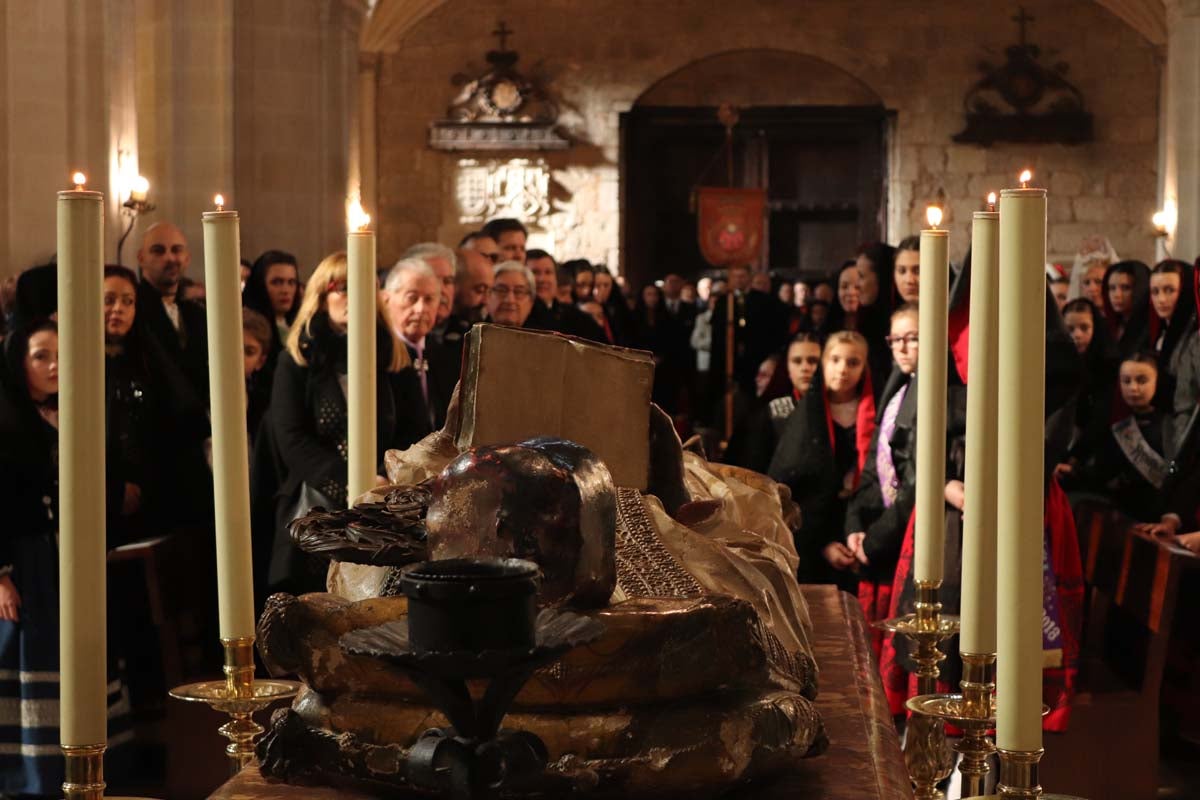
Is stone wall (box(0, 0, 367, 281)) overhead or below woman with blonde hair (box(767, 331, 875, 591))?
overhead

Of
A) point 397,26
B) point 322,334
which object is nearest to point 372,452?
point 322,334

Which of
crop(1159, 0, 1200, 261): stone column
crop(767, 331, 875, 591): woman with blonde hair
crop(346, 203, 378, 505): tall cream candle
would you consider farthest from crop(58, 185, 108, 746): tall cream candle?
crop(1159, 0, 1200, 261): stone column

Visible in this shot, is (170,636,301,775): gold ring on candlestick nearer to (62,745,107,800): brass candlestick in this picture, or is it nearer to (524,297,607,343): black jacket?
(62,745,107,800): brass candlestick

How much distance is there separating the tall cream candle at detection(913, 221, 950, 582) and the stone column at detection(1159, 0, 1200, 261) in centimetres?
1223

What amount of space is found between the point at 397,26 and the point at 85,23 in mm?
10526

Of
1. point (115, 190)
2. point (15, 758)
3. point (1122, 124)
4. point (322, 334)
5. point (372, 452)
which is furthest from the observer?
point (1122, 124)

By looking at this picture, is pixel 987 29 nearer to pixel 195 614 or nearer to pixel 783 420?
pixel 783 420

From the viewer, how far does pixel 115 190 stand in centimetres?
770

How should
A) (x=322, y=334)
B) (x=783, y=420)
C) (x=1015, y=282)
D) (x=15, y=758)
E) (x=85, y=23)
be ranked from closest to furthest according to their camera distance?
(x=1015, y=282)
(x=15, y=758)
(x=322, y=334)
(x=783, y=420)
(x=85, y=23)

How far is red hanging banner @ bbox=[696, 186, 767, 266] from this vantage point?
13102mm

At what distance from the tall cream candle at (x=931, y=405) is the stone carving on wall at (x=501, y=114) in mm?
16028

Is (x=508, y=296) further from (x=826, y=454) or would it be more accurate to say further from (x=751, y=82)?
(x=751, y=82)

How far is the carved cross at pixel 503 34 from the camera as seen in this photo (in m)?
17.7

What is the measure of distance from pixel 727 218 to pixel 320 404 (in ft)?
28.8
